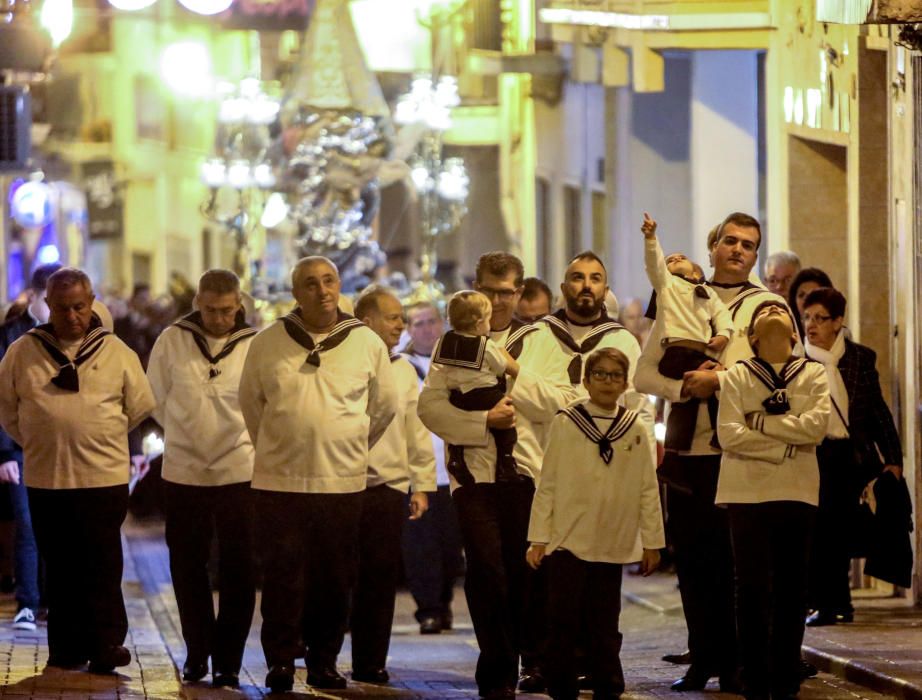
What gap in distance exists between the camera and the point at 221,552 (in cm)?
1238

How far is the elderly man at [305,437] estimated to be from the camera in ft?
39.1

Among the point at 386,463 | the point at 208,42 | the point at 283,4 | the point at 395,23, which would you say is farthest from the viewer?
the point at 208,42

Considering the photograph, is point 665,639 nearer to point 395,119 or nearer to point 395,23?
point 395,119

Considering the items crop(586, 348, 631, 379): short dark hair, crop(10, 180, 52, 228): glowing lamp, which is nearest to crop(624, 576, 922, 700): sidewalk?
crop(586, 348, 631, 379): short dark hair

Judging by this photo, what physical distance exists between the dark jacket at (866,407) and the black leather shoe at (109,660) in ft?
14.3

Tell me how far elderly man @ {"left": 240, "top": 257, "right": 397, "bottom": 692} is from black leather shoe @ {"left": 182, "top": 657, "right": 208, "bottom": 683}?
686 mm

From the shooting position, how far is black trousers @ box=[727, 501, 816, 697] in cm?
1098

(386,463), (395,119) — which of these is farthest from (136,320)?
(386,463)

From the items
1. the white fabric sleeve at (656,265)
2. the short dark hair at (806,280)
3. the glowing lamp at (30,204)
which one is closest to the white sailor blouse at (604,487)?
the white fabric sleeve at (656,265)

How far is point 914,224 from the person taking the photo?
15008mm

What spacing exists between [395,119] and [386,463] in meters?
16.4

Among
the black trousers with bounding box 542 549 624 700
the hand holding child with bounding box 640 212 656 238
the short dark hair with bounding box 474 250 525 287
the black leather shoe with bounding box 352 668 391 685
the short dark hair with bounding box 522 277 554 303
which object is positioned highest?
the hand holding child with bounding box 640 212 656 238

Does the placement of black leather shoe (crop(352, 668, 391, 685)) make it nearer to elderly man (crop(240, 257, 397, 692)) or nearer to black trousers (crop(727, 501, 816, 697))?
elderly man (crop(240, 257, 397, 692))

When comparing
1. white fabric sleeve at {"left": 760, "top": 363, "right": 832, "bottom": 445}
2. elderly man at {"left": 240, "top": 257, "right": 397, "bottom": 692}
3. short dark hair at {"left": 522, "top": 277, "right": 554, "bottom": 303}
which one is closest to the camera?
white fabric sleeve at {"left": 760, "top": 363, "right": 832, "bottom": 445}
